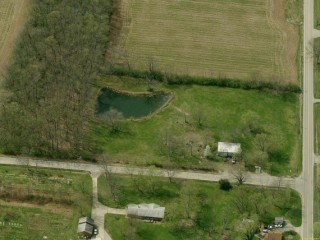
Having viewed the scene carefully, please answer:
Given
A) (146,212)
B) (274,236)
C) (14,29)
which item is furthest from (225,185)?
(14,29)

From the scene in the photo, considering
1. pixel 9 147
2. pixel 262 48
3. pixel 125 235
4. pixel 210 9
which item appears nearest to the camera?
pixel 125 235

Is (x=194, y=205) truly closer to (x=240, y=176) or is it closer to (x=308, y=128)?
(x=240, y=176)

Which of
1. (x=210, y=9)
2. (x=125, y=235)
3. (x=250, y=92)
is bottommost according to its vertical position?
(x=125, y=235)

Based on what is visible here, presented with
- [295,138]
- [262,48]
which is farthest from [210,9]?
[295,138]

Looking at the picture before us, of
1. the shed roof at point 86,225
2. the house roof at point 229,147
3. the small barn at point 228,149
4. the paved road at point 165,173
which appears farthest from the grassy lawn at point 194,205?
the house roof at point 229,147

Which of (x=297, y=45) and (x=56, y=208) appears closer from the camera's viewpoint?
(x=56, y=208)

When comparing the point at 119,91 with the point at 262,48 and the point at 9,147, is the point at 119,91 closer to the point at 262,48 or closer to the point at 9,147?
the point at 9,147
